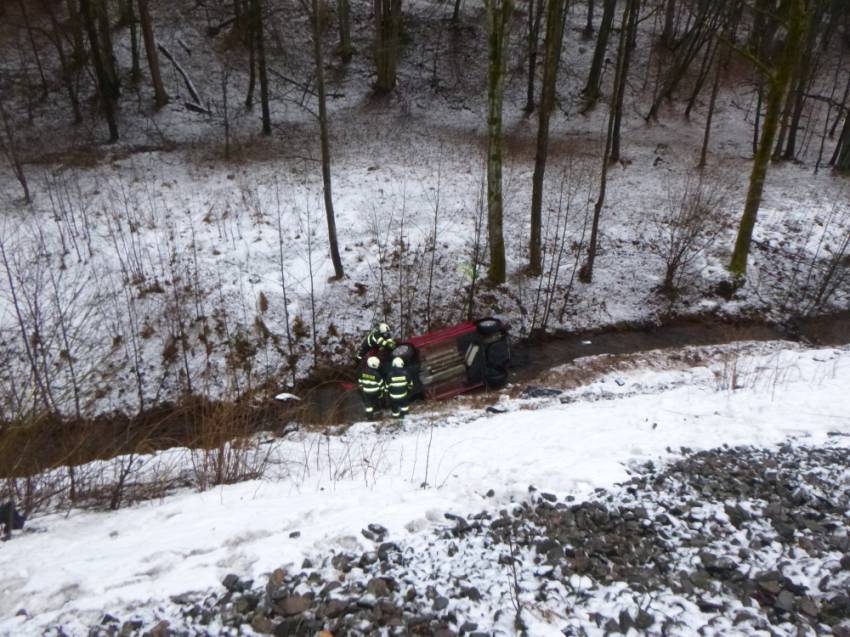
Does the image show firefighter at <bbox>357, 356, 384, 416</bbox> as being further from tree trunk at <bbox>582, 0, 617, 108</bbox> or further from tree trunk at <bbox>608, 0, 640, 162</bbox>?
tree trunk at <bbox>582, 0, 617, 108</bbox>

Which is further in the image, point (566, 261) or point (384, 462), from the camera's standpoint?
point (566, 261)

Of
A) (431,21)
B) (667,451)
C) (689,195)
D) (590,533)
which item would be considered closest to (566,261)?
(689,195)

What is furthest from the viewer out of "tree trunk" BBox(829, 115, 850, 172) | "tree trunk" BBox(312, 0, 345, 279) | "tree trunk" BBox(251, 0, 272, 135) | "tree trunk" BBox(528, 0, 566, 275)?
"tree trunk" BBox(829, 115, 850, 172)

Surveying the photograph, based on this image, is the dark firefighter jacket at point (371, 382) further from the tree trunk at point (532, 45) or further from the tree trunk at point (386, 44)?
the tree trunk at point (386, 44)

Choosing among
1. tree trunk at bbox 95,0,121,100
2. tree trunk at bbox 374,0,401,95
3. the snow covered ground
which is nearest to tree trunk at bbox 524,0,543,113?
tree trunk at bbox 374,0,401,95

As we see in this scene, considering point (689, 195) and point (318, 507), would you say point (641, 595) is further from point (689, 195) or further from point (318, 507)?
point (689, 195)

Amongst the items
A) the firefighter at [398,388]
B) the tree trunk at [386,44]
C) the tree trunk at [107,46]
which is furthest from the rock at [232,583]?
the tree trunk at [386,44]

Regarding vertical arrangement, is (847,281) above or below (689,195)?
below

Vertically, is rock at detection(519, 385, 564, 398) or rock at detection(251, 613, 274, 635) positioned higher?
rock at detection(251, 613, 274, 635)
